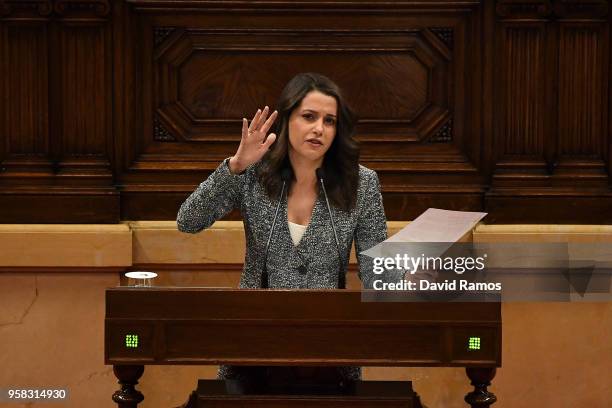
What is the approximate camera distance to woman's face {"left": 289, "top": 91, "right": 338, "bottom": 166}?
10.6ft

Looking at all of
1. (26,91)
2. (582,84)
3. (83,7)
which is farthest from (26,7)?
(582,84)

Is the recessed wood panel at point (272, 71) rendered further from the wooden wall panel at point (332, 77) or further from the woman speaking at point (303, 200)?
the woman speaking at point (303, 200)

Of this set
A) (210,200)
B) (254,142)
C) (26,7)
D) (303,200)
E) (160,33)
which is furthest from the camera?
(160,33)

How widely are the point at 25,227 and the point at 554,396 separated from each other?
2527 mm

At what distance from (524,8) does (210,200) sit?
2226mm

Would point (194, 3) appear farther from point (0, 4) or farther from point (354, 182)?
point (354, 182)

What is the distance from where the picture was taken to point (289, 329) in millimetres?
2688

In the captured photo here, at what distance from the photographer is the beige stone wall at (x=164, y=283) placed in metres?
4.63

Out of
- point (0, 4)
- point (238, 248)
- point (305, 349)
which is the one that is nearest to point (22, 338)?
point (238, 248)

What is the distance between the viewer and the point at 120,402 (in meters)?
2.75

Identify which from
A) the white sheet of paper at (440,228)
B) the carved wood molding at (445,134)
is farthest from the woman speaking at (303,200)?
the carved wood molding at (445,134)

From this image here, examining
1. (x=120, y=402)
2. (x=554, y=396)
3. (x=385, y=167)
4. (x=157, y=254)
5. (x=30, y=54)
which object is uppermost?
(x=30, y=54)

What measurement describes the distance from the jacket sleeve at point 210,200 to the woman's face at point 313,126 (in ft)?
0.74

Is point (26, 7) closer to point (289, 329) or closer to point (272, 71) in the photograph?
point (272, 71)
